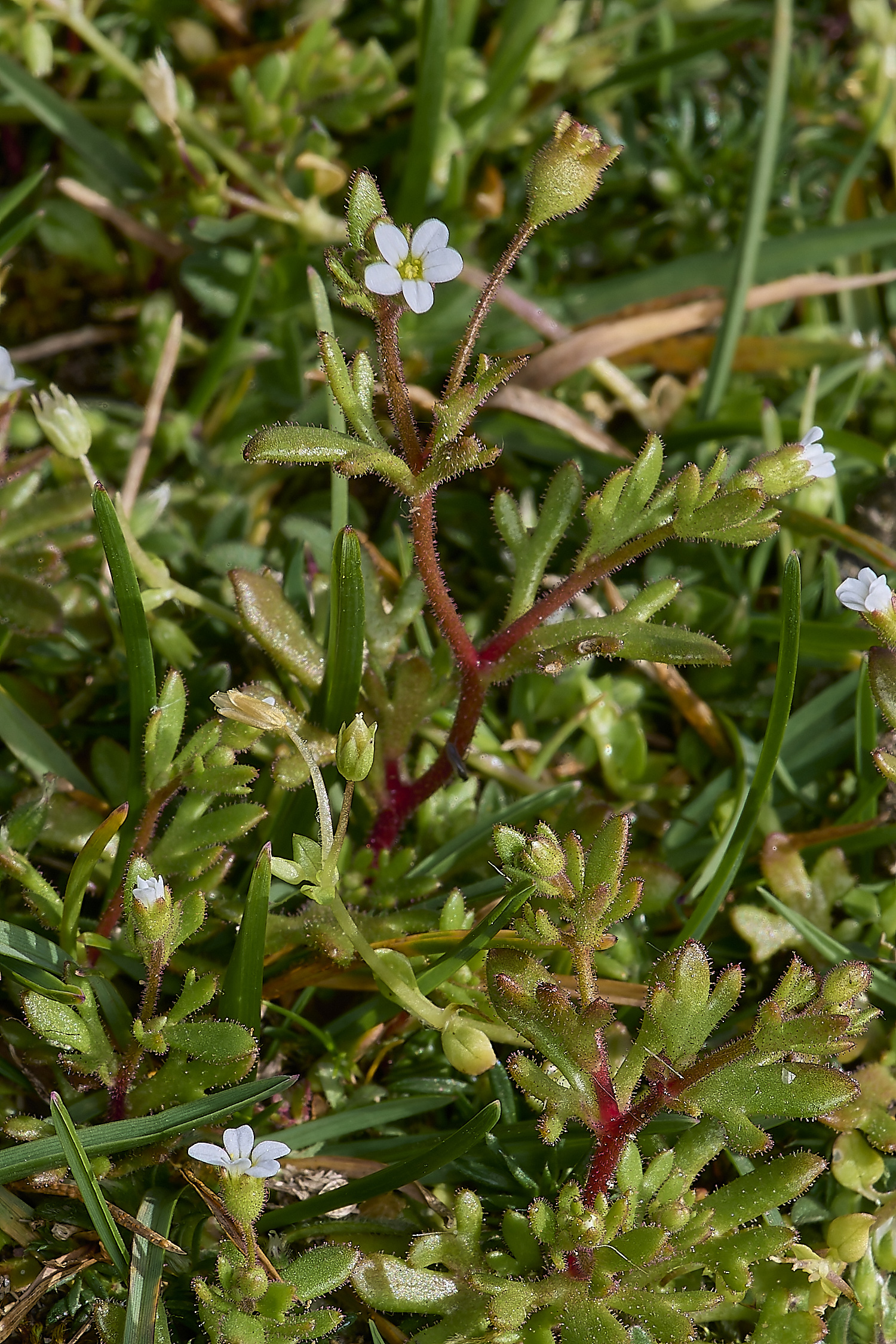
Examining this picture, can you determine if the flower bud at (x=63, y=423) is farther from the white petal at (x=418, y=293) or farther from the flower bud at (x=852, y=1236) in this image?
the flower bud at (x=852, y=1236)

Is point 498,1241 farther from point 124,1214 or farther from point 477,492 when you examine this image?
point 477,492

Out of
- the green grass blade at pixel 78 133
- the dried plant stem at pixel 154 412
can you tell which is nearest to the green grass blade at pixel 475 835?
the dried plant stem at pixel 154 412

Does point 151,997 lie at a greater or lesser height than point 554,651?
lesser

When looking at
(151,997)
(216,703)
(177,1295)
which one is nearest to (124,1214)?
(177,1295)

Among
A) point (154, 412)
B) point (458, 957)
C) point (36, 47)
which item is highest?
point (36, 47)

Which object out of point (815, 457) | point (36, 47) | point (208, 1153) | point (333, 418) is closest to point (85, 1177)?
point (208, 1153)

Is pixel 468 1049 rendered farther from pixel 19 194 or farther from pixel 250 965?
pixel 19 194
